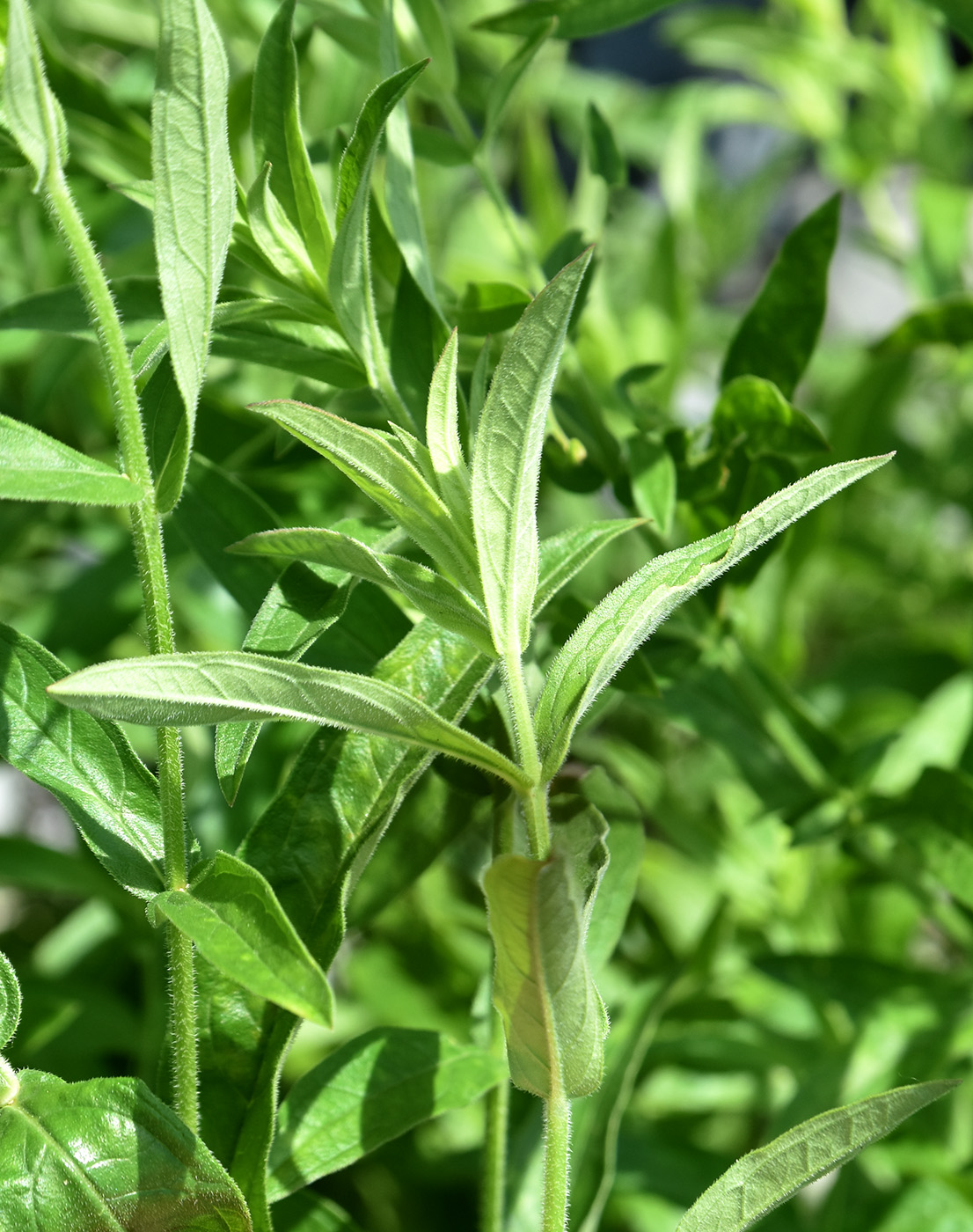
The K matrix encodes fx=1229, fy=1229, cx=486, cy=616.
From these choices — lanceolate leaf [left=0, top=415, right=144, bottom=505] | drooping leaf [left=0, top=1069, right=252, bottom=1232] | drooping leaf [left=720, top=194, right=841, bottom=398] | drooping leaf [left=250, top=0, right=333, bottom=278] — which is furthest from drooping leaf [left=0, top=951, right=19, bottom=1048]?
drooping leaf [left=720, top=194, right=841, bottom=398]

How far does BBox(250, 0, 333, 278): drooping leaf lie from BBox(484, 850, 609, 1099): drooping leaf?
0.76 ft

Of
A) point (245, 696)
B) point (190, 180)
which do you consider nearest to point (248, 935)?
point (245, 696)

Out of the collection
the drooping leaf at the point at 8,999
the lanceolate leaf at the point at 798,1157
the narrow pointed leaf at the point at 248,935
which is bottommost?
the lanceolate leaf at the point at 798,1157

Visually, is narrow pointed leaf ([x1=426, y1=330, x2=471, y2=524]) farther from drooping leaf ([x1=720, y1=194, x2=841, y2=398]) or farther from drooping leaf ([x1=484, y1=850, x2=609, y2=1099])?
drooping leaf ([x1=720, y1=194, x2=841, y2=398])

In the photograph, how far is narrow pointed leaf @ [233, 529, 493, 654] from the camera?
313mm

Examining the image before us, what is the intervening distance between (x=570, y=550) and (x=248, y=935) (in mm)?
158

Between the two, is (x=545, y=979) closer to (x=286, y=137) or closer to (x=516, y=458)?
(x=516, y=458)

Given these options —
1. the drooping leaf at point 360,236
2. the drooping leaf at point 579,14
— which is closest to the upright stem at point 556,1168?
the drooping leaf at point 360,236

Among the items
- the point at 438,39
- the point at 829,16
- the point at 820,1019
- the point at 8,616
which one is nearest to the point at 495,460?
the point at 438,39

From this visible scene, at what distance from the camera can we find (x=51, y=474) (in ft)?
1.04

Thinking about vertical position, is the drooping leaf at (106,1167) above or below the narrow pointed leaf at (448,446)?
below

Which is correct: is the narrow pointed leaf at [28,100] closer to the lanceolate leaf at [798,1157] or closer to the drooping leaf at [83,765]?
the drooping leaf at [83,765]

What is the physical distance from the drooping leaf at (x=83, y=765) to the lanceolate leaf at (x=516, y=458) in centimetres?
12

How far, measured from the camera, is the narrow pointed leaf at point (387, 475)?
0.31m
